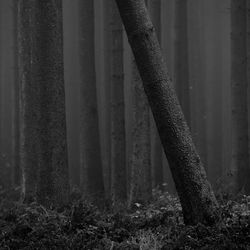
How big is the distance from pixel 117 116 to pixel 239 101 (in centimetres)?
350

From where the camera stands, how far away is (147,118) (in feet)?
41.3

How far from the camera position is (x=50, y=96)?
9.05 m

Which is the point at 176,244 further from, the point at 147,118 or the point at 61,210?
the point at 147,118

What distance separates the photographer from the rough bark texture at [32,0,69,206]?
29.6ft

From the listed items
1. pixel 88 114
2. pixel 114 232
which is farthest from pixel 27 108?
pixel 114 232

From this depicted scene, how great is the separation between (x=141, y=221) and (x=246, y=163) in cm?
742

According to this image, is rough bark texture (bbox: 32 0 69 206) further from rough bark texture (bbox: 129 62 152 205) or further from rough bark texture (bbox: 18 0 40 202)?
rough bark texture (bbox: 129 62 152 205)

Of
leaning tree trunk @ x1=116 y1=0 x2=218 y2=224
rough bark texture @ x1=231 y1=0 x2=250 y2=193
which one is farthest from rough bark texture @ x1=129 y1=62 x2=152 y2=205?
leaning tree trunk @ x1=116 y1=0 x2=218 y2=224

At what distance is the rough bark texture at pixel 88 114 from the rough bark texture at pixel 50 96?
21.5 feet

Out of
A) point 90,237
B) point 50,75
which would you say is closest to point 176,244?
point 90,237

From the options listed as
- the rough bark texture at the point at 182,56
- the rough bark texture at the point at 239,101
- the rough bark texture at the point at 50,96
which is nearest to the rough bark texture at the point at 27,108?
the rough bark texture at the point at 50,96

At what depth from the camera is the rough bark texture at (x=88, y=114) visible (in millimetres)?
15797

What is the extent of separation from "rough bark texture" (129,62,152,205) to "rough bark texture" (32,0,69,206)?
359cm

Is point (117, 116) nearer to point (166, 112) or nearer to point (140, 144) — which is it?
point (140, 144)
